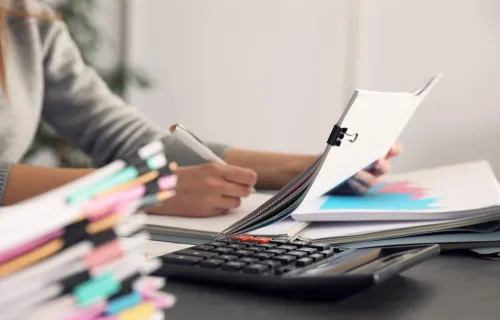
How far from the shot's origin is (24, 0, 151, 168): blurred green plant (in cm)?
238

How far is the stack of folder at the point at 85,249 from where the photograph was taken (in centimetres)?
23

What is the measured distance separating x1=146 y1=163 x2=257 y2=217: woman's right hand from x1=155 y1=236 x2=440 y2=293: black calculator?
0.68 ft

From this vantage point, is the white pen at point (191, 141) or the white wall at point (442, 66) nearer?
the white pen at point (191, 141)

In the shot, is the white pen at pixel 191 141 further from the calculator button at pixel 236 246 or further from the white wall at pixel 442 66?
the white wall at pixel 442 66

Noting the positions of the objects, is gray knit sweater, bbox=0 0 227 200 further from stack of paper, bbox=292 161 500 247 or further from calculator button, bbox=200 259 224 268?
calculator button, bbox=200 259 224 268

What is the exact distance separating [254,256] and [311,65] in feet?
6.65

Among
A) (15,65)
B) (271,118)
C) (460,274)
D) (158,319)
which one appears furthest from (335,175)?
(271,118)

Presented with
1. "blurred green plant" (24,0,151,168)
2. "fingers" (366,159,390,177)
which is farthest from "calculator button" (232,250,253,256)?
"blurred green plant" (24,0,151,168)

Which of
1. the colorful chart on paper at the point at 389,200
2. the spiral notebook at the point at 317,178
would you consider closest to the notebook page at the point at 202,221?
the spiral notebook at the point at 317,178

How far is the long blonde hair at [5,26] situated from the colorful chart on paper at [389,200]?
23.4 inches

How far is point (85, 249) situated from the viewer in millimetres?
236

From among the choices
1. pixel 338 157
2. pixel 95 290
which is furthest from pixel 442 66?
pixel 95 290

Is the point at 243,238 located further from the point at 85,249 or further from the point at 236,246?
the point at 85,249

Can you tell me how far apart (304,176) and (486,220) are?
178 millimetres
